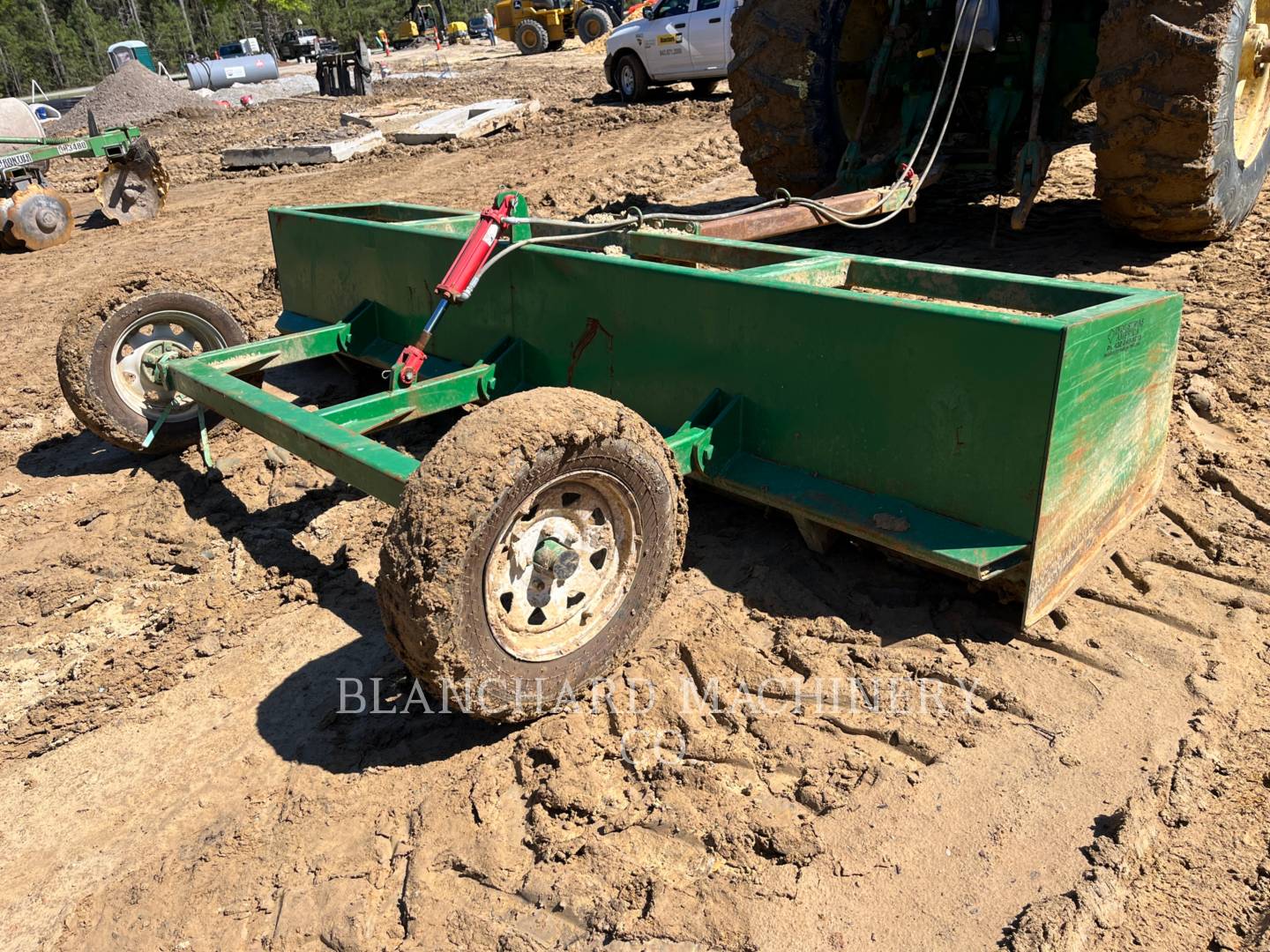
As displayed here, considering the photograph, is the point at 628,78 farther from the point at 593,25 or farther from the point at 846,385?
the point at 846,385

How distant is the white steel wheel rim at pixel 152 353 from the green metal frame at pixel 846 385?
1.86 feet

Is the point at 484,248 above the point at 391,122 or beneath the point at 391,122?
above

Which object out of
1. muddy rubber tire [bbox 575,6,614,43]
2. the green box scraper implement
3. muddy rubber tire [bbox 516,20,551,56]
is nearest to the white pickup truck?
the green box scraper implement

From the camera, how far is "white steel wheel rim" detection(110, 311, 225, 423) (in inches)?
182

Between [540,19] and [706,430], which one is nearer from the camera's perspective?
[706,430]

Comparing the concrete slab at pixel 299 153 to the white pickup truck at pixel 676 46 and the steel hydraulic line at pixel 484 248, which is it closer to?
the white pickup truck at pixel 676 46

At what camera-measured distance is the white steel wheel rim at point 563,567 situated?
103 inches

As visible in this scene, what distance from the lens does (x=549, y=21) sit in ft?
102

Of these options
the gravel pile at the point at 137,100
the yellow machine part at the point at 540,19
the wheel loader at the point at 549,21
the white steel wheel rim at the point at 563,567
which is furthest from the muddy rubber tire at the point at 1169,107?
the yellow machine part at the point at 540,19

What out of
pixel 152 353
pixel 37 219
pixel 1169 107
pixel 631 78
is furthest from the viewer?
pixel 631 78

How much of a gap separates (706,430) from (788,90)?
398 cm

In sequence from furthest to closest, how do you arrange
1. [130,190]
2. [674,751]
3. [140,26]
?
[140,26]
[130,190]
[674,751]

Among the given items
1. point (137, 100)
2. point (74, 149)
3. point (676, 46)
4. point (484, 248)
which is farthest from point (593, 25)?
point (484, 248)

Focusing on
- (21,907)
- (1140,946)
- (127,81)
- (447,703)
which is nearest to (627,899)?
(447,703)
